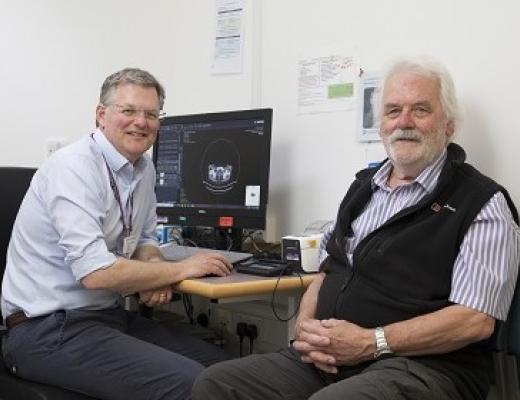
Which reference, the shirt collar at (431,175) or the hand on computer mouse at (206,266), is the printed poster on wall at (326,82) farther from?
the hand on computer mouse at (206,266)

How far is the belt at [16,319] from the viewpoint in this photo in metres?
1.75

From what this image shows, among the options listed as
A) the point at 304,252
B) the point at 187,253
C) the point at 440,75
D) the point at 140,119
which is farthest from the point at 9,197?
the point at 440,75

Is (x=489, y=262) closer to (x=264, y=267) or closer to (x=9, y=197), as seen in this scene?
(x=264, y=267)

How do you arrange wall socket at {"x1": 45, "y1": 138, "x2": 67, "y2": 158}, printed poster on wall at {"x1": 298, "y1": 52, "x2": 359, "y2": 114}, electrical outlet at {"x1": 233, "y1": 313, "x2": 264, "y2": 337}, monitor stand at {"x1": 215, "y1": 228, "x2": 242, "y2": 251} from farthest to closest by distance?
1. wall socket at {"x1": 45, "y1": 138, "x2": 67, "y2": 158}
2. electrical outlet at {"x1": 233, "y1": 313, "x2": 264, "y2": 337}
3. monitor stand at {"x1": 215, "y1": 228, "x2": 242, "y2": 251}
4. printed poster on wall at {"x1": 298, "y1": 52, "x2": 359, "y2": 114}

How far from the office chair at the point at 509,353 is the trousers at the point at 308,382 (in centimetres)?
21

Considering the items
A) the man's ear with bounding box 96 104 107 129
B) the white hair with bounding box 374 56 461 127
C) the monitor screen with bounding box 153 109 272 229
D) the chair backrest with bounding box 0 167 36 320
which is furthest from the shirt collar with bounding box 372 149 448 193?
the chair backrest with bounding box 0 167 36 320

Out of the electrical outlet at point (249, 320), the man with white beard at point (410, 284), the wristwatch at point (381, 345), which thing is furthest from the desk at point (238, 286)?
the electrical outlet at point (249, 320)

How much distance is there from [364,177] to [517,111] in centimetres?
48

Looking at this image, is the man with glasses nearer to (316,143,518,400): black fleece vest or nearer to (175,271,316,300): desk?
(175,271,316,300): desk

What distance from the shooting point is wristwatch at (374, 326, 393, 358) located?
145 centimetres

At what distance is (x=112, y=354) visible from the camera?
1607 mm

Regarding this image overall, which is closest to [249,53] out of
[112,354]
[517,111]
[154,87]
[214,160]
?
[214,160]

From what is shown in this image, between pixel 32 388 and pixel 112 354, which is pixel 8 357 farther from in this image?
pixel 112 354

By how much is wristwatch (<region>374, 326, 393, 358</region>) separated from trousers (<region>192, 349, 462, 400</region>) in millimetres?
19
